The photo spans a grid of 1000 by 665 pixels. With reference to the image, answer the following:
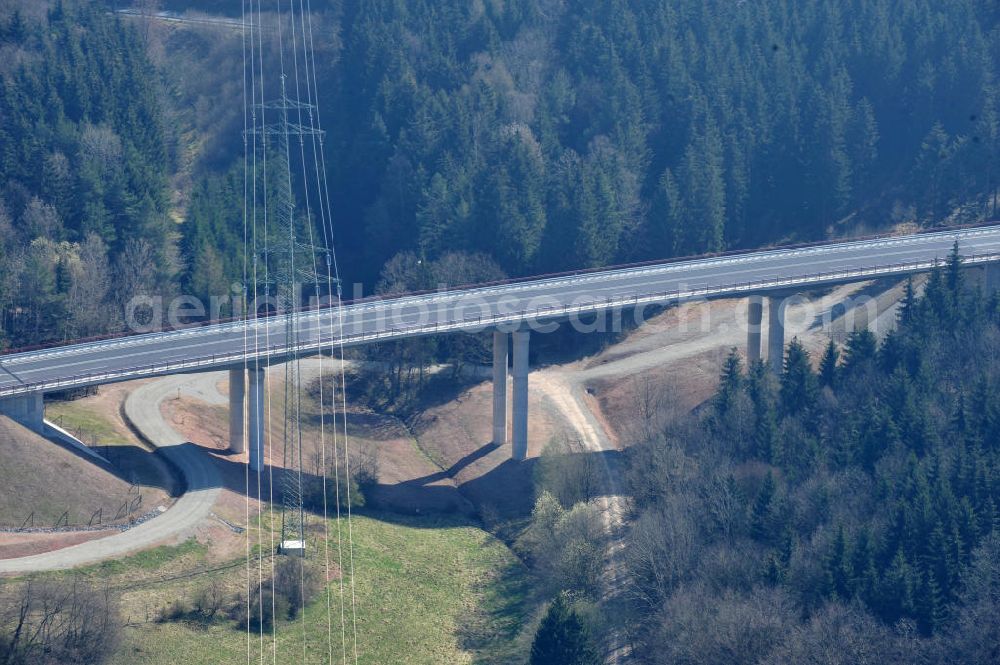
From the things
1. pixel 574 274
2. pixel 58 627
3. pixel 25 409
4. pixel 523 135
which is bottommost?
pixel 58 627

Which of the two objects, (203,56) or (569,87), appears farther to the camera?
(203,56)

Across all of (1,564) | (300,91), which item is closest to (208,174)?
(300,91)

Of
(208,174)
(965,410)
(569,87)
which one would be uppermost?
(569,87)

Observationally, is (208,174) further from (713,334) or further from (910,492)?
(910,492)

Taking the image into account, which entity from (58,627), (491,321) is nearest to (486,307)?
(491,321)

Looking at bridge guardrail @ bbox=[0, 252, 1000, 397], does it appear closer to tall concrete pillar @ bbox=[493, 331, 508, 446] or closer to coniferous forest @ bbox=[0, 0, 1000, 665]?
tall concrete pillar @ bbox=[493, 331, 508, 446]

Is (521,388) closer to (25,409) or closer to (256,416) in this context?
(256,416)
